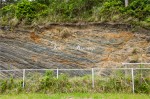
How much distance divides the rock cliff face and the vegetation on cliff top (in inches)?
30.3

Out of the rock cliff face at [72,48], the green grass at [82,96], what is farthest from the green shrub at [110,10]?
the green grass at [82,96]

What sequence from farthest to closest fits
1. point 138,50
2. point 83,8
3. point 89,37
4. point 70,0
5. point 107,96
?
1. point 70,0
2. point 83,8
3. point 89,37
4. point 138,50
5. point 107,96

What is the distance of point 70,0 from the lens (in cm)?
2309

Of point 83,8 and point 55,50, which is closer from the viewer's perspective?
point 55,50

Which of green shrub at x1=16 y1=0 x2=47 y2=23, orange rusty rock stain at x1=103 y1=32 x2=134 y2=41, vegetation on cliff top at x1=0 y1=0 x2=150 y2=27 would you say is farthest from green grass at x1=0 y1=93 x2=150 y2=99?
green shrub at x1=16 y1=0 x2=47 y2=23

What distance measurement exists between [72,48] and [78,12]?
10.8 ft

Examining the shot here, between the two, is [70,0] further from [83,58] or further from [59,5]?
[83,58]

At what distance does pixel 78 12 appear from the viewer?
69.4 ft

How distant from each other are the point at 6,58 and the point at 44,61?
105 inches

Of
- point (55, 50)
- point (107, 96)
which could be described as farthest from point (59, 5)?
point (107, 96)

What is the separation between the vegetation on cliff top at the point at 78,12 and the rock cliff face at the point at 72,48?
2.53 feet

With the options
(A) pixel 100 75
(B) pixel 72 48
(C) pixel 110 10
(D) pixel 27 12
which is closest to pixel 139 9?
(C) pixel 110 10

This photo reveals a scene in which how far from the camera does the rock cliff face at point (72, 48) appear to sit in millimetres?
18277

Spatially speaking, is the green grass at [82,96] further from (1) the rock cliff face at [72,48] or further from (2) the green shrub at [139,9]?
(2) the green shrub at [139,9]
